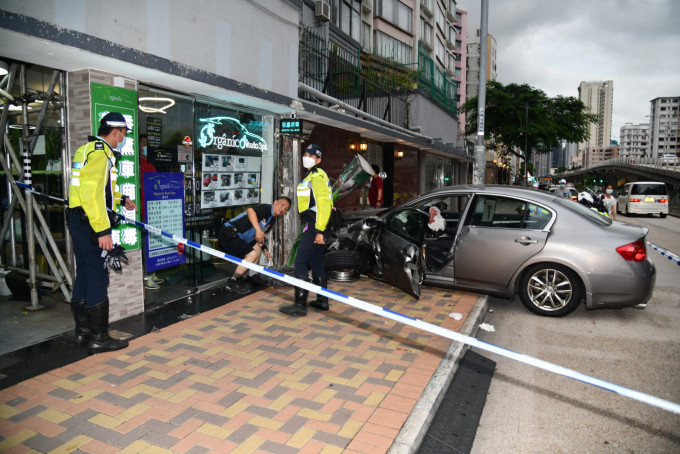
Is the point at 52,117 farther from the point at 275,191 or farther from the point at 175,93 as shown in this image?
the point at 275,191

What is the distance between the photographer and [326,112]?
853 cm

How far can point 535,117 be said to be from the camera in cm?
2812

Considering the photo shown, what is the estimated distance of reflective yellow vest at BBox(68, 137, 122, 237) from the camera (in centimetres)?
386

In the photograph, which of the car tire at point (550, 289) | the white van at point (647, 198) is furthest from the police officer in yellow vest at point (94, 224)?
the white van at point (647, 198)

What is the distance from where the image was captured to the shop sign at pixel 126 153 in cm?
A: 472

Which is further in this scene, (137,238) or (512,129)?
(512,129)

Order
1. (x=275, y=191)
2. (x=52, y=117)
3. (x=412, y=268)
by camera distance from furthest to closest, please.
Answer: (x=275, y=191) → (x=412, y=268) → (x=52, y=117)

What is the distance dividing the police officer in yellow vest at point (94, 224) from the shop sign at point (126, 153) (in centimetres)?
63

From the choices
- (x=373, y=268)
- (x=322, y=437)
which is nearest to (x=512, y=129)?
(x=373, y=268)

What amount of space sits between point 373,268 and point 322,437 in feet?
12.7

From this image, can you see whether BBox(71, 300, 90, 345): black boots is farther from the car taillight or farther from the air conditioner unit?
the air conditioner unit

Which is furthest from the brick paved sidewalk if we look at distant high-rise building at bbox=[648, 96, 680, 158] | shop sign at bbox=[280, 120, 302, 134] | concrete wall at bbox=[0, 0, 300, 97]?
distant high-rise building at bbox=[648, 96, 680, 158]

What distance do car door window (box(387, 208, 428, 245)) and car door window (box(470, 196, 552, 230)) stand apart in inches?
33.3

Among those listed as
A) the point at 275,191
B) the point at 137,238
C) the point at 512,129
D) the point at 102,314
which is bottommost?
the point at 102,314
